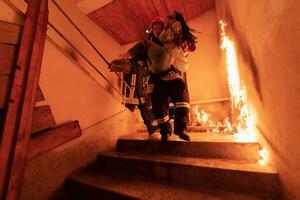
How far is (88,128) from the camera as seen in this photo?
2113mm

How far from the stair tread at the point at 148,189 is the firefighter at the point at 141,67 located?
95cm

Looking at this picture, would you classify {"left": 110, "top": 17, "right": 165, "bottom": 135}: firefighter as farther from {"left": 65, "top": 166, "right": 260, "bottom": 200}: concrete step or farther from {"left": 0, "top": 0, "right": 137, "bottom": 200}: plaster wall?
{"left": 65, "top": 166, "right": 260, "bottom": 200}: concrete step

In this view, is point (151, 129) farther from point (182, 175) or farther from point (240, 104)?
point (240, 104)

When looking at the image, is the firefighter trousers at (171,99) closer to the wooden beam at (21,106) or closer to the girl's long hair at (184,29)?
the girl's long hair at (184,29)

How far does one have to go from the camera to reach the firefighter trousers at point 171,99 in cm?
175

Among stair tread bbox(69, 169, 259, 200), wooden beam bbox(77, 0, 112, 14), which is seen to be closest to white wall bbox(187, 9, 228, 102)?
wooden beam bbox(77, 0, 112, 14)

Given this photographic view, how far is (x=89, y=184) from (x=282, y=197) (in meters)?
1.57

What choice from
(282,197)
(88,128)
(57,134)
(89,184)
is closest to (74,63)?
(88,128)

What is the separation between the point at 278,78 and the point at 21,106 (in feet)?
5.47

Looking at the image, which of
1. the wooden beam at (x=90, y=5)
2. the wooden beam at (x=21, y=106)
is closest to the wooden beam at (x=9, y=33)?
the wooden beam at (x=21, y=106)

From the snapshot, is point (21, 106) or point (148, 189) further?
point (148, 189)

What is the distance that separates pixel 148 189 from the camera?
1291 millimetres

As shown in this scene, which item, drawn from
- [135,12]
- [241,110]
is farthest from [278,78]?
[135,12]

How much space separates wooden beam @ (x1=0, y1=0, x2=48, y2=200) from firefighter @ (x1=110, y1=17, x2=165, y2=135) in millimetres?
1219
